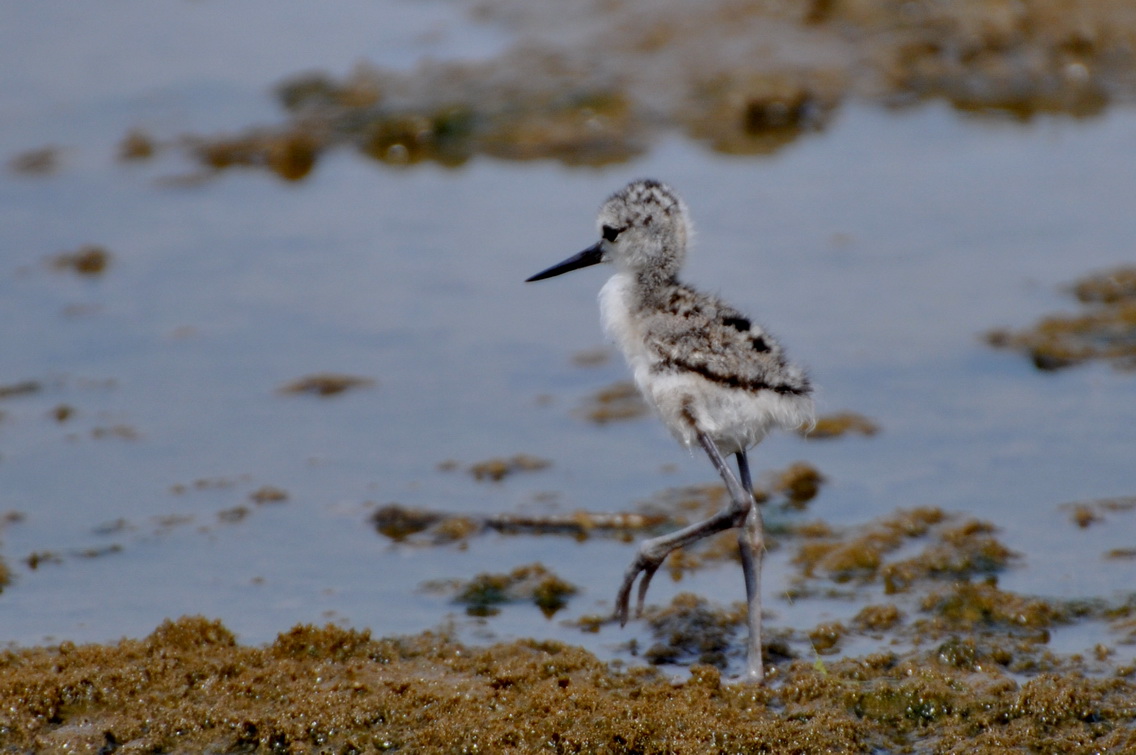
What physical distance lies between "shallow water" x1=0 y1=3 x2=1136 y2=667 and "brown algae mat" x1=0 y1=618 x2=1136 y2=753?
0.50m

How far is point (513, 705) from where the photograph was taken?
387cm

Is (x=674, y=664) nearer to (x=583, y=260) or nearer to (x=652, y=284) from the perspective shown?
(x=652, y=284)

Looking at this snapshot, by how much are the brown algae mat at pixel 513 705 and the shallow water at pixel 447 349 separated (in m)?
0.50

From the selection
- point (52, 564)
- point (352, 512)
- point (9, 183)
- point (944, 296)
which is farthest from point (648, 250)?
point (9, 183)

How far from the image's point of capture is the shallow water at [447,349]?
5113 millimetres

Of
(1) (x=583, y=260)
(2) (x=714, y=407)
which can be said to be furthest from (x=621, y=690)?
(1) (x=583, y=260)

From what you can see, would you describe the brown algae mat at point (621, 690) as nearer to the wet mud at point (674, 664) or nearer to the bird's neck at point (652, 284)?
the wet mud at point (674, 664)

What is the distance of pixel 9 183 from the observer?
867cm

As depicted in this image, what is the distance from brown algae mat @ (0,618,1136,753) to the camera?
372cm

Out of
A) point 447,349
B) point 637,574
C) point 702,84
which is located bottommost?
point 637,574

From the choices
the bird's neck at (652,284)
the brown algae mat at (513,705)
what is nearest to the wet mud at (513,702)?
the brown algae mat at (513,705)

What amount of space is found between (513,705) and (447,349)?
10.1ft

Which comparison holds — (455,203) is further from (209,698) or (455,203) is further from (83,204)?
(209,698)

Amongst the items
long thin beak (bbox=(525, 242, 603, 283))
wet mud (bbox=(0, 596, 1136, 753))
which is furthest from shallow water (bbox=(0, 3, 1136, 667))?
long thin beak (bbox=(525, 242, 603, 283))
